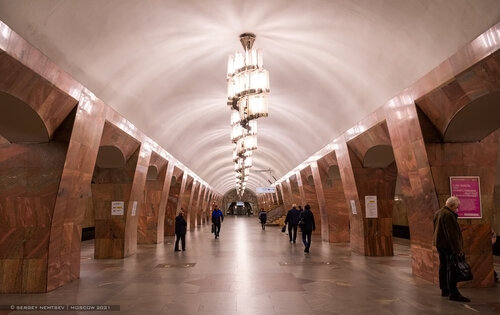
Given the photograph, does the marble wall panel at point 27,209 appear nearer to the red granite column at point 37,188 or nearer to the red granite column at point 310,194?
the red granite column at point 37,188

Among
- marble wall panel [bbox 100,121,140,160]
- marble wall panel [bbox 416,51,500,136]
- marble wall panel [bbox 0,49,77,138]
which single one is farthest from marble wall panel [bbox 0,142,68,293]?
marble wall panel [bbox 416,51,500,136]

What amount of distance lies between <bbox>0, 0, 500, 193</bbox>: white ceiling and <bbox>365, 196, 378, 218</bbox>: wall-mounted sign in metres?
2.17

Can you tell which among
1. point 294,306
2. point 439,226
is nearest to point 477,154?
point 439,226

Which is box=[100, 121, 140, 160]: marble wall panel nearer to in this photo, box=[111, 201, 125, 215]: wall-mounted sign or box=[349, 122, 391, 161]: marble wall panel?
box=[111, 201, 125, 215]: wall-mounted sign

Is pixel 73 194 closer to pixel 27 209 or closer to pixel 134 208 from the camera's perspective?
pixel 27 209

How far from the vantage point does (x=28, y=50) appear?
5.64 meters

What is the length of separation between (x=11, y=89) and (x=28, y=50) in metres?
0.63

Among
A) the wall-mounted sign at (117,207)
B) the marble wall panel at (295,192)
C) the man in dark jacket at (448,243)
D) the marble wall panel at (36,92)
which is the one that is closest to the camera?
the marble wall panel at (36,92)

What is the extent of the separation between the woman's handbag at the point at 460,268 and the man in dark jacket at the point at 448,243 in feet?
→ 0.20

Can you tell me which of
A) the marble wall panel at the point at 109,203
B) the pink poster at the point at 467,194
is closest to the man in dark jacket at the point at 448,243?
the pink poster at the point at 467,194

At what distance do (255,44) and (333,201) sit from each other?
9184 millimetres

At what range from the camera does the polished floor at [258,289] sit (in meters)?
5.59

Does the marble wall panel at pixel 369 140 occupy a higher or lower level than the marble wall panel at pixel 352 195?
higher

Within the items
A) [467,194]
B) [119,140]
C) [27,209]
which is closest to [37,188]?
[27,209]
